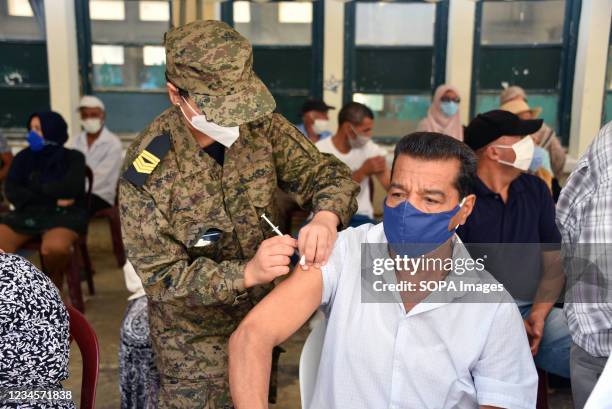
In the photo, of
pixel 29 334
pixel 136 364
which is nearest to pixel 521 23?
pixel 136 364

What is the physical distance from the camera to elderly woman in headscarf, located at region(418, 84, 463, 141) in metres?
4.72

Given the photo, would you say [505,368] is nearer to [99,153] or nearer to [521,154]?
[521,154]

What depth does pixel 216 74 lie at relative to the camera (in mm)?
1527

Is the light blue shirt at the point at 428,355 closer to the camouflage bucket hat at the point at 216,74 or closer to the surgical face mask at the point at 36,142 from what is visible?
the camouflage bucket hat at the point at 216,74

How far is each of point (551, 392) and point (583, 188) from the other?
134cm

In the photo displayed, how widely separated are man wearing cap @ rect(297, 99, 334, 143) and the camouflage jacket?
286 centimetres

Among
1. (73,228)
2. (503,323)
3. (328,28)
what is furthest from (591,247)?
(328,28)

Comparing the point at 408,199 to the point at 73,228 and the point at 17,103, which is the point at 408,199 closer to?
the point at 73,228

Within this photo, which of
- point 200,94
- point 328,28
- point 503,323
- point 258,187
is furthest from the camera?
point 328,28

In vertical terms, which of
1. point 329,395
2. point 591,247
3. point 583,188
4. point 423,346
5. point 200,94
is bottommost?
point 329,395

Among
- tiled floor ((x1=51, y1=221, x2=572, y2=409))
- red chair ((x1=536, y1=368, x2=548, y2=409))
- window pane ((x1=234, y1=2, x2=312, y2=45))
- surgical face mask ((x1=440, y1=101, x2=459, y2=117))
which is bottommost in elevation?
tiled floor ((x1=51, y1=221, x2=572, y2=409))

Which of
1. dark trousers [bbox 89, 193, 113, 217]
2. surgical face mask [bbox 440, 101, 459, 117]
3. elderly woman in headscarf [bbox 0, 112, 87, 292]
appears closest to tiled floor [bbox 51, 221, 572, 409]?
elderly woman in headscarf [bbox 0, 112, 87, 292]

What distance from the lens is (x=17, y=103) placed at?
18.2ft

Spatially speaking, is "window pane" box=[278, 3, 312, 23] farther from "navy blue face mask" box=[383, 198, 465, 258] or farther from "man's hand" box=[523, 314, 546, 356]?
A: "navy blue face mask" box=[383, 198, 465, 258]
